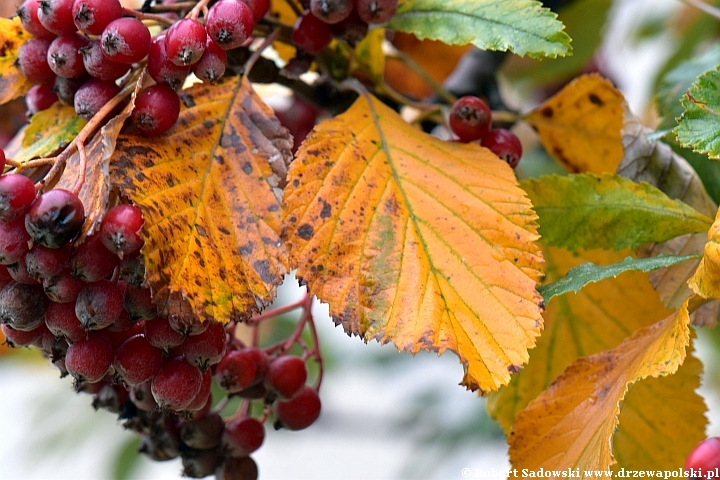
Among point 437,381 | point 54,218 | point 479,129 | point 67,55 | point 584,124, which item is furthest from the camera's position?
point 437,381

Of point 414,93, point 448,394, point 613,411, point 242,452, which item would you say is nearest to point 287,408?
point 242,452

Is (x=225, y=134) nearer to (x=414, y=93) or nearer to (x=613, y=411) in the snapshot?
(x=613, y=411)

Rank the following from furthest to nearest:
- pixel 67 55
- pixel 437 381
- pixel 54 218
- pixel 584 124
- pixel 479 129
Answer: pixel 437 381, pixel 584 124, pixel 479 129, pixel 67 55, pixel 54 218

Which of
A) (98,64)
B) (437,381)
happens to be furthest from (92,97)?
(437,381)

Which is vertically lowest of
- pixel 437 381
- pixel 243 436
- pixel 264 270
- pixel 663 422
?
pixel 437 381

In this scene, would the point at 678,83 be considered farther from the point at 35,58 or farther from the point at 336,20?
the point at 35,58

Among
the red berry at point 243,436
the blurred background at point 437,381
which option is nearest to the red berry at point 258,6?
the red berry at point 243,436

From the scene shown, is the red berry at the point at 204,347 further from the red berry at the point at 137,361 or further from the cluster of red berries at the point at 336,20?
the cluster of red berries at the point at 336,20
